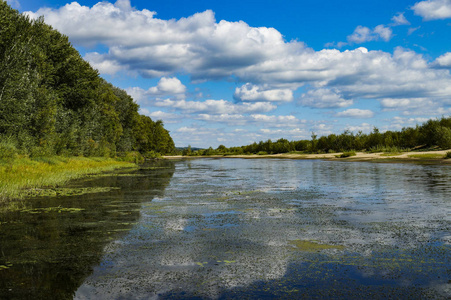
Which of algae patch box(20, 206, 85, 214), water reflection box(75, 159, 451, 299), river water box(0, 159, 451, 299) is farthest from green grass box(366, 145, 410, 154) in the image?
algae patch box(20, 206, 85, 214)

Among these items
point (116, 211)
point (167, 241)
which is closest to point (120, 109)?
point (116, 211)

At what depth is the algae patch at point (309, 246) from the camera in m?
8.17

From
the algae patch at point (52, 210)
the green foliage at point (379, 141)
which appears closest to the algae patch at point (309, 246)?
the algae patch at point (52, 210)

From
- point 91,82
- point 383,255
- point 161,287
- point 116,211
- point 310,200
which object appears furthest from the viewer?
point 91,82

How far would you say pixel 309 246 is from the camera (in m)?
8.45

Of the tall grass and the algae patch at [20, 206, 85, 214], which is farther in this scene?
the tall grass

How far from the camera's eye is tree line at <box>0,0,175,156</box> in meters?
33.8

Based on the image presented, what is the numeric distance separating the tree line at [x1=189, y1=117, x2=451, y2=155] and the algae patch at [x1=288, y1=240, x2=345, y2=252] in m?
74.2

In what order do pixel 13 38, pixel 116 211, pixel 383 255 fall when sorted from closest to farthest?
pixel 383 255
pixel 116 211
pixel 13 38

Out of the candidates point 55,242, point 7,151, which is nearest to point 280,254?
point 55,242

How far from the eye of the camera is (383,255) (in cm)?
763

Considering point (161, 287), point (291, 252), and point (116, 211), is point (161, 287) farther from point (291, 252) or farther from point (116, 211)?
point (116, 211)

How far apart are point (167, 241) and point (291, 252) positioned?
3.30 metres

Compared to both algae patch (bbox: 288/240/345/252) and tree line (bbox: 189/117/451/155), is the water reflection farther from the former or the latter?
tree line (bbox: 189/117/451/155)
